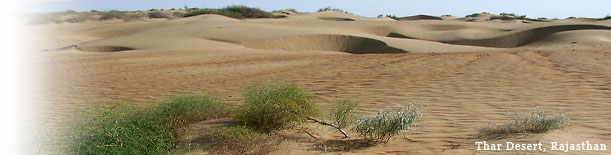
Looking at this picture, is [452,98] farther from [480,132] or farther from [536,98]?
[480,132]

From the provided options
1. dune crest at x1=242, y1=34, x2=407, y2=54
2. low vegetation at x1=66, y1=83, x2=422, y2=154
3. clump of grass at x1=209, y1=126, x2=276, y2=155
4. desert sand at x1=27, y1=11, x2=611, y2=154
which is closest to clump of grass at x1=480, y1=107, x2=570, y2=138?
desert sand at x1=27, y1=11, x2=611, y2=154

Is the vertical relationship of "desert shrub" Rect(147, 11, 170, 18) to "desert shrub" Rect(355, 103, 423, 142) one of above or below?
above

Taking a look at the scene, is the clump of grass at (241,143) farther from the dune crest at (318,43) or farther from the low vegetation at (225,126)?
the dune crest at (318,43)

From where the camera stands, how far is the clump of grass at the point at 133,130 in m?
4.87

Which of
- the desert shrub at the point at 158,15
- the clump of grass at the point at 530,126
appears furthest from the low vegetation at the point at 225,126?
the desert shrub at the point at 158,15

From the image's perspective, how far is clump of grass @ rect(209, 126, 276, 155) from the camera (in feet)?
18.0

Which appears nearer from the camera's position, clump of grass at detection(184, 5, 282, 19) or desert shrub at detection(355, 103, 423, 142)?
desert shrub at detection(355, 103, 423, 142)

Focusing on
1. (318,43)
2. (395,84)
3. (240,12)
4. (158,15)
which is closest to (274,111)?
(395,84)

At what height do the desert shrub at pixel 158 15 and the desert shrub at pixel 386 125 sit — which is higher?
the desert shrub at pixel 158 15

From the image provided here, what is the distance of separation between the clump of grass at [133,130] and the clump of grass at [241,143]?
469mm

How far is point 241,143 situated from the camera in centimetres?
554

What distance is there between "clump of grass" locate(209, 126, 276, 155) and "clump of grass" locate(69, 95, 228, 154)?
18.5 inches

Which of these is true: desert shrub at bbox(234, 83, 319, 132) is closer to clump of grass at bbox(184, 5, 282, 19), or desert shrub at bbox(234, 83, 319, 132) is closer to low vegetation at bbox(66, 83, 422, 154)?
low vegetation at bbox(66, 83, 422, 154)

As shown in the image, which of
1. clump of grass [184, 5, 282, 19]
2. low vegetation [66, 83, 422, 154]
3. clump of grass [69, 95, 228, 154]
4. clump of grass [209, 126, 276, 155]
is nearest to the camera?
clump of grass [69, 95, 228, 154]
